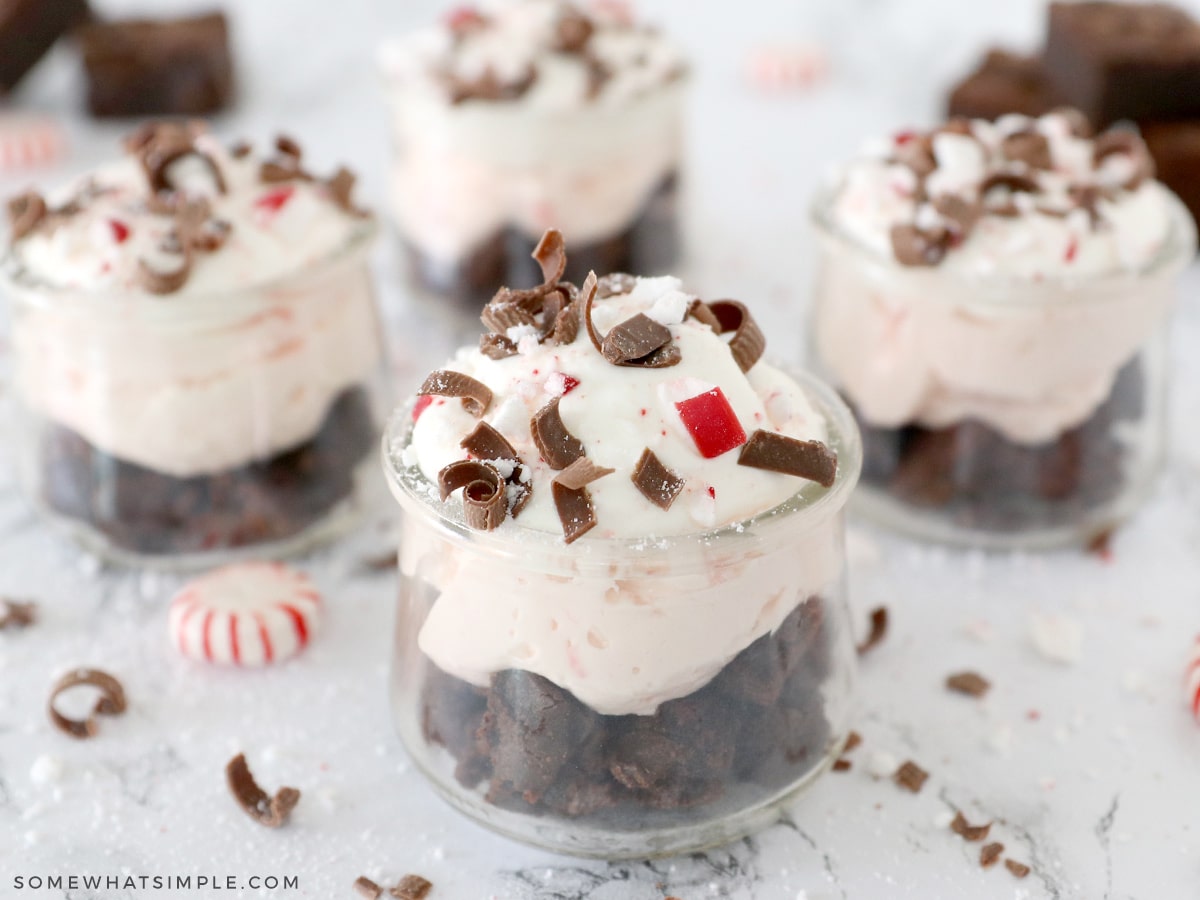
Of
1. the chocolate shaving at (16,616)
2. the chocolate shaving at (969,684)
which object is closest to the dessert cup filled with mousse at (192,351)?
the chocolate shaving at (16,616)

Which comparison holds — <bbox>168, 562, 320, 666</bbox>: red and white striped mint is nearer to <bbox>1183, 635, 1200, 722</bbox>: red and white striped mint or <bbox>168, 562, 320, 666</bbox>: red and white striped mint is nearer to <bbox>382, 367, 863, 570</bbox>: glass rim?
<bbox>382, 367, 863, 570</bbox>: glass rim

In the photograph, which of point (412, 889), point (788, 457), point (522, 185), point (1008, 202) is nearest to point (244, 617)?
point (412, 889)

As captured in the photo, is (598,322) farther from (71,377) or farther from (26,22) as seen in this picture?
(26,22)

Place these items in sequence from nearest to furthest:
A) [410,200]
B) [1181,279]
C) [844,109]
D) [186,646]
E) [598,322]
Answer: [598,322] → [186,646] → [410,200] → [1181,279] → [844,109]

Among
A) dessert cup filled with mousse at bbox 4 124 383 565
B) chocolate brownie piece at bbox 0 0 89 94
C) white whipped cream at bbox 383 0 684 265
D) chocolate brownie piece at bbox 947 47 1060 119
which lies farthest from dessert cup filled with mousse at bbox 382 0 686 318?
chocolate brownie piece at bbox 0 0 89 94

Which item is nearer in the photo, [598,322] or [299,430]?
[598,322]

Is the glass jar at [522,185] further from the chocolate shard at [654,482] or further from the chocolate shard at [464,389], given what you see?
the chocolate shard at [654,482]

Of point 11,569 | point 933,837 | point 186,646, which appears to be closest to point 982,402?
point 933,837
